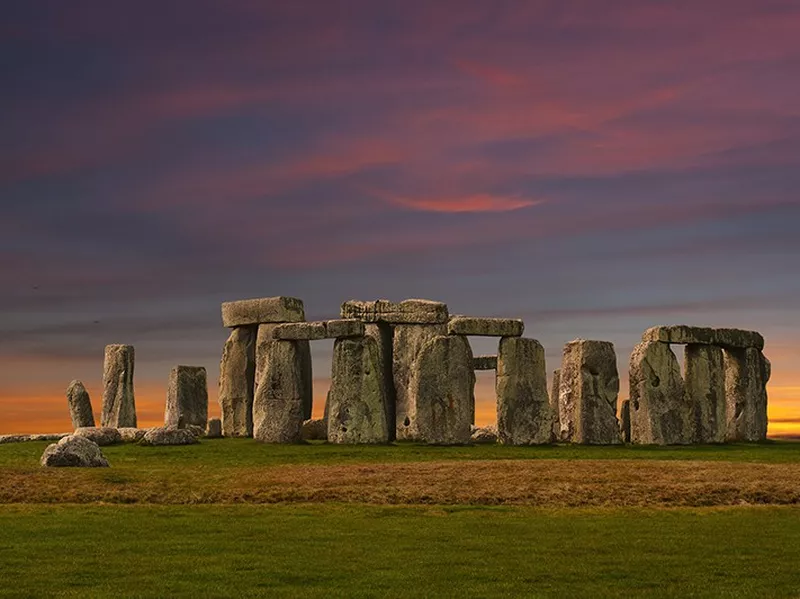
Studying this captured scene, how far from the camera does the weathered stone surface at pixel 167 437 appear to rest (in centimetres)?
3177

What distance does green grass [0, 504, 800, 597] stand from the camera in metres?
12.4

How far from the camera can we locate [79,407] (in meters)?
40.8

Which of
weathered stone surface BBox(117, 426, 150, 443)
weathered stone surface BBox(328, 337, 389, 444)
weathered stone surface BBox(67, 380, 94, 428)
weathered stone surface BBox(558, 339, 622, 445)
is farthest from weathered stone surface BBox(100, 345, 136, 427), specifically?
weathered stone surface BBox(558, 339, 622, 445)

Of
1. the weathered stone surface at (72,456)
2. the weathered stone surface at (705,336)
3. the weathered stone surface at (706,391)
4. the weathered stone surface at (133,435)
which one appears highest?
the weathered stone surface at (705,336)

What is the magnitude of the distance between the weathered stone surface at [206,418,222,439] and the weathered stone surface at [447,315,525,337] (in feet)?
37.3

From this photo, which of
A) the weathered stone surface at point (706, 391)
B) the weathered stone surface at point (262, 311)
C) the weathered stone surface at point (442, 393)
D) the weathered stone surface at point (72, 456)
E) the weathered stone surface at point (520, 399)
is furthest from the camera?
the weathered stone surface at point (262, 311)

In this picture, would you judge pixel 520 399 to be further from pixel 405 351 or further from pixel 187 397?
pixel 187 397

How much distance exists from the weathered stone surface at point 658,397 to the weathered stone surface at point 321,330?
766 centimetres

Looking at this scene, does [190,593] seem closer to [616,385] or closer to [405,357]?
[616,385]

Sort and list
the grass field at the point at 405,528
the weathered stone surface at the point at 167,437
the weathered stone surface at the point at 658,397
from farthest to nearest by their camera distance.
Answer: the weathered stone surface at the point at 658,397 < the weathered stone surface at the point at 167,437 < the grass field at the point at 405,528

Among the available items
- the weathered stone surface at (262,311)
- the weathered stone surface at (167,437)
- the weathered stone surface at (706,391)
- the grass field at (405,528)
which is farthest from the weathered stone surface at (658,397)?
the weathered stone surface at (167,437)

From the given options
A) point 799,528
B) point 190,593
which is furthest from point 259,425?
point 190,593

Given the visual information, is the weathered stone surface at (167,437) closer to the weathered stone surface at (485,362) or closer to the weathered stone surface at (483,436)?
the weathered stone surface at (483,436)

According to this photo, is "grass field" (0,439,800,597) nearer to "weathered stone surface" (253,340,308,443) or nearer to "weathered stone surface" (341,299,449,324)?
"weathered stone surface" (253,340,308,443)
